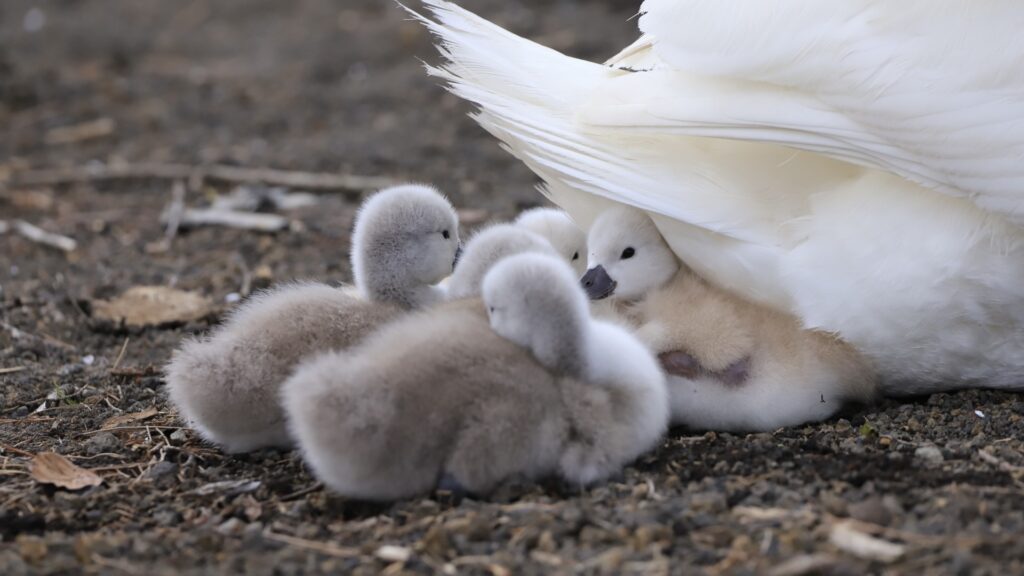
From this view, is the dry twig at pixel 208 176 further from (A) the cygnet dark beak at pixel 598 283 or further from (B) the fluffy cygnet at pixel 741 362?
(B) the fluffy cygnet at pixel 741 362

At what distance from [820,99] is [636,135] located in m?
0.56

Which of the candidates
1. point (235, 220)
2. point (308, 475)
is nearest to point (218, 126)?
point (235, 220)

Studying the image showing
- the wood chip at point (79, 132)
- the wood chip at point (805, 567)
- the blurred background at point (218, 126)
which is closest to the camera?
the wood chip at point (805, 567)

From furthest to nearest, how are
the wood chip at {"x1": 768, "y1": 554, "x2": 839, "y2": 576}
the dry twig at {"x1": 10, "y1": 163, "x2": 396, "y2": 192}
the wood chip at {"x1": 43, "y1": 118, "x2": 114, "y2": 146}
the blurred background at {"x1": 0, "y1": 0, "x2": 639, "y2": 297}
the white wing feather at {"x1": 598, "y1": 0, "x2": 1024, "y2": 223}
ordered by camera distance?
the wood chip at {"x1": 43, "y1": 118, "x2": 114, "y2": 146}, the dry twig at {"x1": 10, "y1": 163, "x2": 396, "y2": 192}, the blurred background at {"x1": 0, "y1": 0, "x2": 639, "y2": 297}, the white wing feather at {"x1": 598, "y1": 0, "x2": 1024, "y2": 223}, the wood chip at {"x1": 768, "y1": 554, "x2": 839, "y2": 576}

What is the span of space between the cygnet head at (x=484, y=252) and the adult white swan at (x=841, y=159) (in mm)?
278

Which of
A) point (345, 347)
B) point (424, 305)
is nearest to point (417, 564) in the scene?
point (345, 347)

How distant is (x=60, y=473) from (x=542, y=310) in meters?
1.40

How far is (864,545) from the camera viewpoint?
2.66 m

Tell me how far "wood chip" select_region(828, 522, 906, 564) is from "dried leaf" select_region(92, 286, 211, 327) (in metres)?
3.17

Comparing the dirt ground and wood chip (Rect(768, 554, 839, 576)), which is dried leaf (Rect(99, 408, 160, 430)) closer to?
the dirt ground

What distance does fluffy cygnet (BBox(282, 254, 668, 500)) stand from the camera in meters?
2.98

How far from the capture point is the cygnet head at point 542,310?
9.95ft

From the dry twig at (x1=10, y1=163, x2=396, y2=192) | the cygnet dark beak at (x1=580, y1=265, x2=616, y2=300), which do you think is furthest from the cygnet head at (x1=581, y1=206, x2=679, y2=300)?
the dry twig at (x1=10, y1=163, x2=396, y2=192)

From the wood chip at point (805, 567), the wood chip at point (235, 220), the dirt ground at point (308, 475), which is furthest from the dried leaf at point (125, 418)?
the wood chip at point (235, 220)
